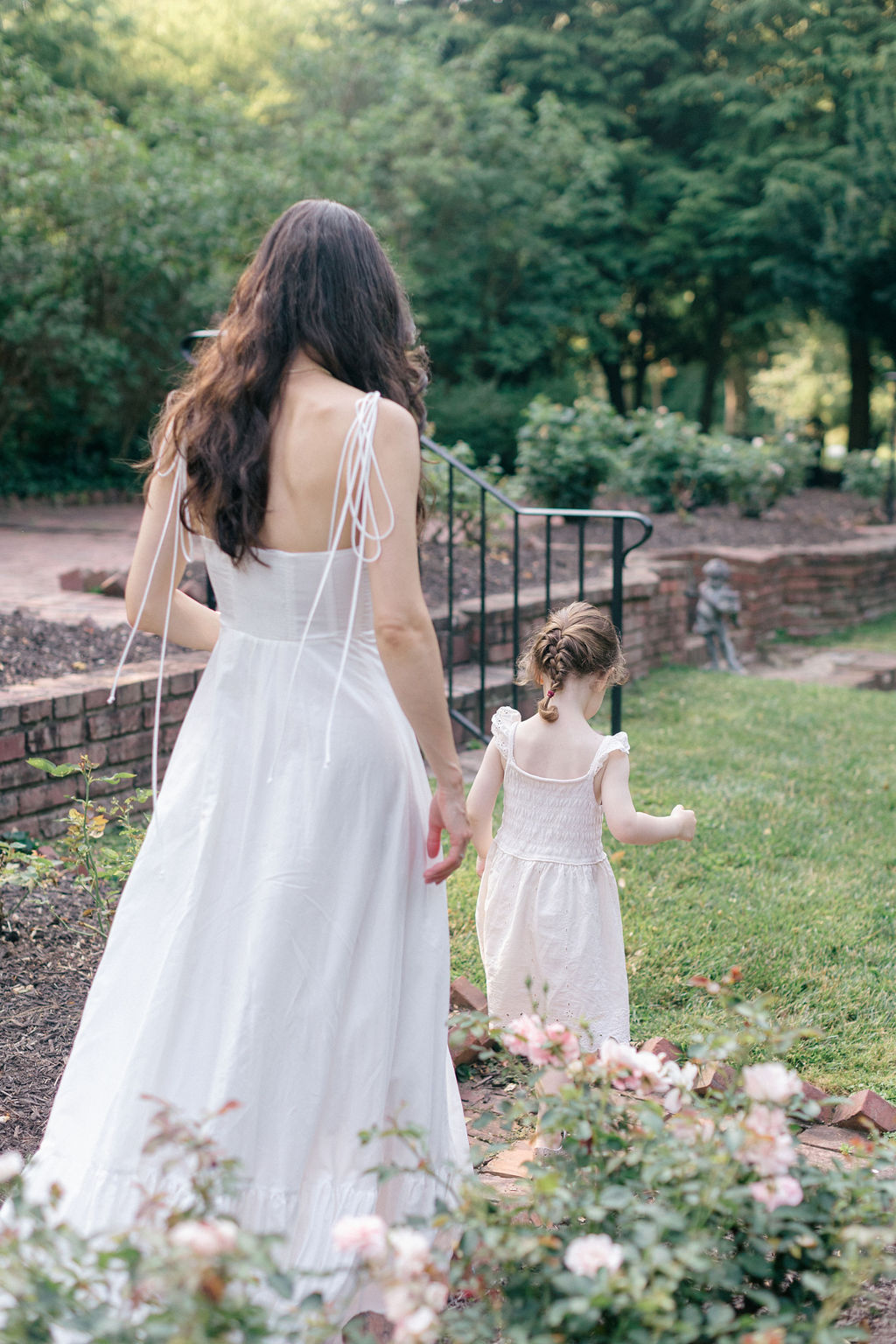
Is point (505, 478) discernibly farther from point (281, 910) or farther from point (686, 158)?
point (686, 158)

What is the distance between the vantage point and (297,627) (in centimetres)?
175

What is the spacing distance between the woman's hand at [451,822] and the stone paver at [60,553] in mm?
3825

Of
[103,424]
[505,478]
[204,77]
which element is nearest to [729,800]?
[505,478]

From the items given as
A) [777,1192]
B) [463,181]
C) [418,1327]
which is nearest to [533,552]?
[777,1192]

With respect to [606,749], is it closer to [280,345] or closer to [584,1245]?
[280,345]

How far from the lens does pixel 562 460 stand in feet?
29.0

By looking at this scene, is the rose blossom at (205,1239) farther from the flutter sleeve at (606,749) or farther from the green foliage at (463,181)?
the green foliage at (463,181)

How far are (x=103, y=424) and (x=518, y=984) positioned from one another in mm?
11366

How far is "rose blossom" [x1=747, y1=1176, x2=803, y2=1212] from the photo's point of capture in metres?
1.30

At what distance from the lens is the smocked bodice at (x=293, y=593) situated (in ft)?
5.59

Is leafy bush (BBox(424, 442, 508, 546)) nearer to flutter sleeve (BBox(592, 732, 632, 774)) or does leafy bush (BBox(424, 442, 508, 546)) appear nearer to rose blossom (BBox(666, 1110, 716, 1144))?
flutter sleeve (BBox(592, 732, 632, 774))

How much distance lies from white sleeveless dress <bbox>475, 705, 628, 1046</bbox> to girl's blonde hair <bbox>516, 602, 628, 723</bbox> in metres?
0.11

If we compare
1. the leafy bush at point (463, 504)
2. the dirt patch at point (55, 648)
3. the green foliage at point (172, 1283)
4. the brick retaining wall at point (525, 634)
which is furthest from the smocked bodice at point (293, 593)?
the leafy bush at point (463, 504)

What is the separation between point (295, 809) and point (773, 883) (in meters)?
2.41
